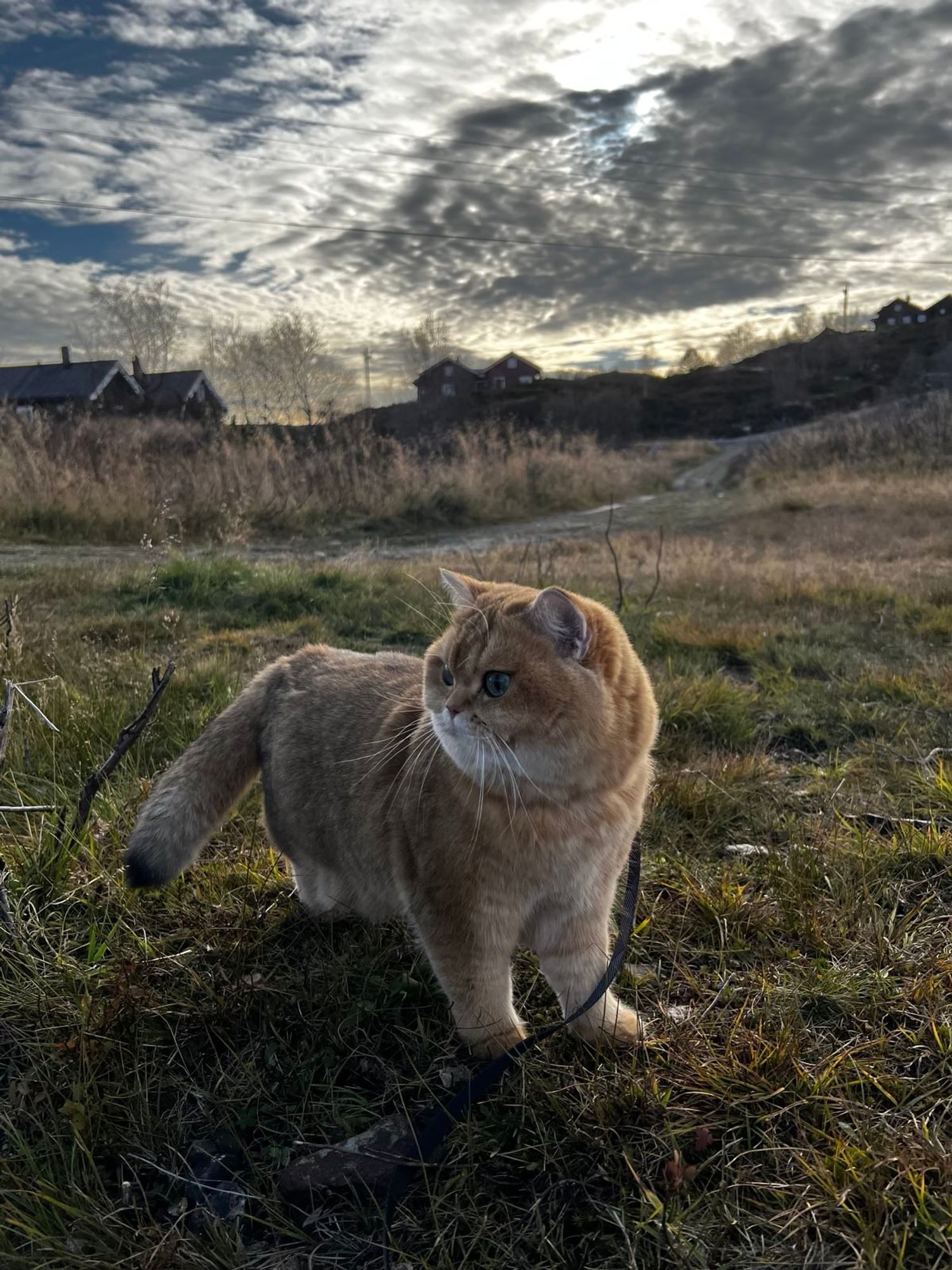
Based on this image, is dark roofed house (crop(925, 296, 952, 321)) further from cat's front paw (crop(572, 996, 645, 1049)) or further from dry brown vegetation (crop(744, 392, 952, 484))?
cat's front paw (crop(572, 996, 645, 1049))

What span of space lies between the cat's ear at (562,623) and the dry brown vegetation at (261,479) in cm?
706

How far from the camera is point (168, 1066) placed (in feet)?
6.03

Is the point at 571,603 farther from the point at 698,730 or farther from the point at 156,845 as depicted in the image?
the point at 698,730

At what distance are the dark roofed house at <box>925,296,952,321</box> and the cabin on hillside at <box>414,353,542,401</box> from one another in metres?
23.9

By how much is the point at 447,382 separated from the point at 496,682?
3280 centimetres

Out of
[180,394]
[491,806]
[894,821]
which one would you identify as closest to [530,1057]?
[491,806]

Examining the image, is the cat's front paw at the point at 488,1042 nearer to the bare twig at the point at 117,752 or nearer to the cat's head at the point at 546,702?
the cat's head at the point at 546,702

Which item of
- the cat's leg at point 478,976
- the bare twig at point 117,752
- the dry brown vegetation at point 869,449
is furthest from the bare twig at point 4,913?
the dry brown vegetation at point 869,449

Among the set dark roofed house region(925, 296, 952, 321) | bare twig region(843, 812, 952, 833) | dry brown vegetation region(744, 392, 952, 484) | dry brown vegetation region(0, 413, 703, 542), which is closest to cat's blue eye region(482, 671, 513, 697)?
bare twig region(843, 812, 952, 833)

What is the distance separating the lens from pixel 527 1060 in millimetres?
1828

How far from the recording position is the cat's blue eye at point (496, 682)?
193 cm

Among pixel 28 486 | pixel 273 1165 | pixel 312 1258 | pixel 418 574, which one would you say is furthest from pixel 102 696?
pixel 28 486

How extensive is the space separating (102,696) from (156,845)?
1.42m

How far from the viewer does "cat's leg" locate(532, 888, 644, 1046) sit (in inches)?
76.2
